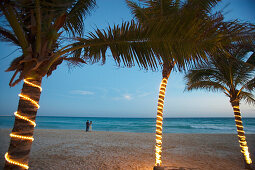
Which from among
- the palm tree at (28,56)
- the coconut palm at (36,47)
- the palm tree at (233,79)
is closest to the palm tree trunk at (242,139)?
the palm tree at (233,79)

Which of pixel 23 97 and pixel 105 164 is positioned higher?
pixel 23 97

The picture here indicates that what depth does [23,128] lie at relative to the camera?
5.96ft

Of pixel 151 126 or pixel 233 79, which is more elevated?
pixel 233 79

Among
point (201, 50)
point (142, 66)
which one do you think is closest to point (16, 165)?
point (142, 66)

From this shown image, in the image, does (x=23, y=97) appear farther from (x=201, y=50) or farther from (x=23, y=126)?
(x=201, y=50)

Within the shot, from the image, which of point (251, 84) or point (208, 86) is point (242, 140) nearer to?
point (251, 84)

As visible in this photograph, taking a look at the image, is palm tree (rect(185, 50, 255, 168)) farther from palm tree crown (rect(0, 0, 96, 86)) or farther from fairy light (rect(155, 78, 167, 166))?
palm tree crown (rect(0, 0, 96, 86))

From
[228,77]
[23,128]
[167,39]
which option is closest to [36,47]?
[23,128]

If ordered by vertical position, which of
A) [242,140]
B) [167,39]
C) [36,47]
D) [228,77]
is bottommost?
[242,140]

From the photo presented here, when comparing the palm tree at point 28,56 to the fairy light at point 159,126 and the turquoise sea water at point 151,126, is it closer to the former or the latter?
the fairy light at point 159,126

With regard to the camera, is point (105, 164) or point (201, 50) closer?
point (201, 50)

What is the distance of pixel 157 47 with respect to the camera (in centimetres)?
212

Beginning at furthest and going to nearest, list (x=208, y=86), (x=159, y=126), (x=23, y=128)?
1. (x=208, y=86)
2. (x=159, y=126)
3. (x=23, y=128)

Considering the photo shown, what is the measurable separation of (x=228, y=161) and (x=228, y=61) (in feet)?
12.5
